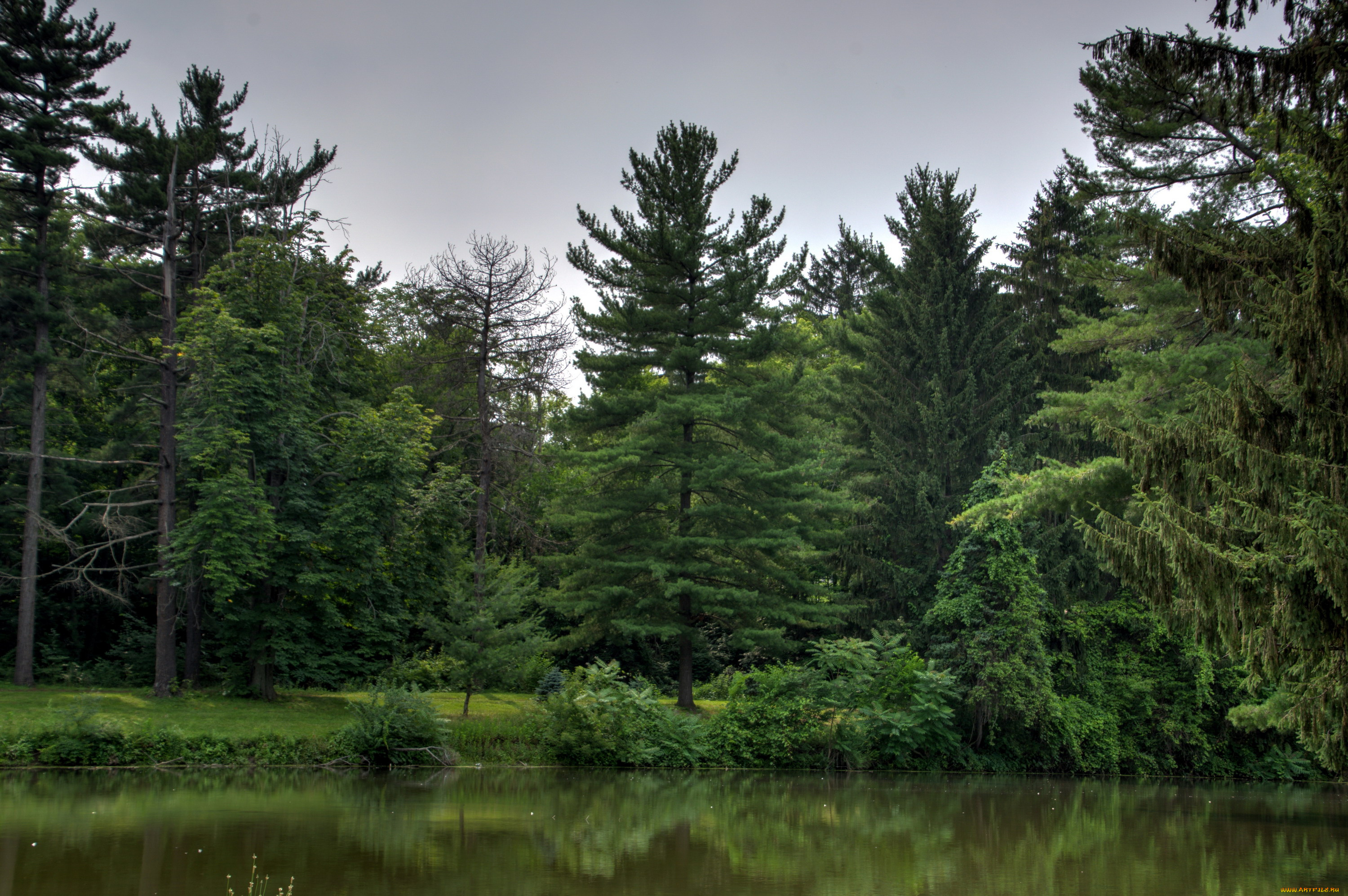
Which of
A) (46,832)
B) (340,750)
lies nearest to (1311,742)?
(46,832)

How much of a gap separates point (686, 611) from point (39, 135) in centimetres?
2179

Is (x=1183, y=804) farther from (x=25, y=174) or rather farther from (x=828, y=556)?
(x=25, y=174)

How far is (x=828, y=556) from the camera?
101 ft

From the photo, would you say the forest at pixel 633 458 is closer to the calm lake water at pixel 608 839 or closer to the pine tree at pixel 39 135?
the pine tree at pixel 39 135

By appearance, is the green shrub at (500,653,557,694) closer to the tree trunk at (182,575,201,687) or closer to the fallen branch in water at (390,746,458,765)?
the fallen branch in water at (390,746,458,765)

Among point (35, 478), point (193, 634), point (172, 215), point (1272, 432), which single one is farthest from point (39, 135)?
point (1272, 432)

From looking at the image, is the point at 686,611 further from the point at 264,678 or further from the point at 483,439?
the point at 264,678

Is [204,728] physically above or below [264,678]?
below

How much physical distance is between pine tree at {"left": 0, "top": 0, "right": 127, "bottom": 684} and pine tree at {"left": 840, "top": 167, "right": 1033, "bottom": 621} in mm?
22900

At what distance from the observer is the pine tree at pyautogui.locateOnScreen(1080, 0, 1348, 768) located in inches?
393

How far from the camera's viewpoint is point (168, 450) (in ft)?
81.9

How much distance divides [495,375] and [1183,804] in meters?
21.6

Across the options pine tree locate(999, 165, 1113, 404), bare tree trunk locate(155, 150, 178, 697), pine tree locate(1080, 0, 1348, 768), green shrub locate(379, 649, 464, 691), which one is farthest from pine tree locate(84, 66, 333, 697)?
pine tree locate(999, 165, 1113, 404)

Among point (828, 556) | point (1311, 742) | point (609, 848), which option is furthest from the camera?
point (828, 556)
